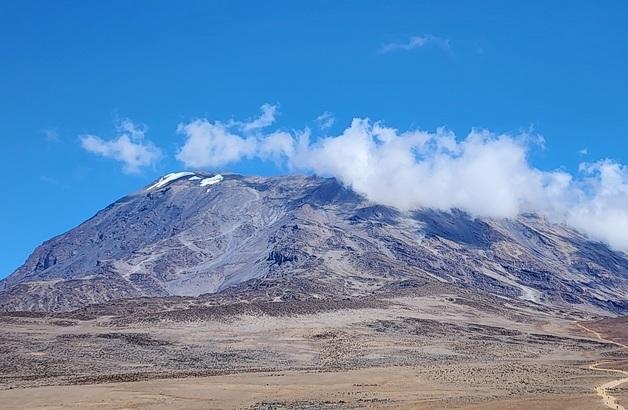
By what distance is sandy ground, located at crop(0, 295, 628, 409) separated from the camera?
173 ft

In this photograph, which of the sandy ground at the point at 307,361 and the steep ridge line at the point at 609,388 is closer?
the steep ridge line at the point at 609,388

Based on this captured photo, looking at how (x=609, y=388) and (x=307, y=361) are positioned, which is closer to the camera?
(x=609, y=388)

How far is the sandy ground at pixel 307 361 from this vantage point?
2072 inches

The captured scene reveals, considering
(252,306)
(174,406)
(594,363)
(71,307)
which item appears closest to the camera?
(174,406)

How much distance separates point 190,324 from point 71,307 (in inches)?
3248

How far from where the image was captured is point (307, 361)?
88.4m

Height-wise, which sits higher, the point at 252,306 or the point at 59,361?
the point at 252,306

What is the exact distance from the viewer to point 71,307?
641ft

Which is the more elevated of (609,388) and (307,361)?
(307,361)

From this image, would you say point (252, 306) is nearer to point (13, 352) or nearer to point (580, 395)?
point (13, 352)

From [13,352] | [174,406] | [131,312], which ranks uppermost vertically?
[131,312]

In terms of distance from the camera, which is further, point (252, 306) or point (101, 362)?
point (252, 306)

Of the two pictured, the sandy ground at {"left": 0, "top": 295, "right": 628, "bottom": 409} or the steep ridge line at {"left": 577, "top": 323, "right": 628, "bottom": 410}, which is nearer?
the steep ridge line at {"left": 577, "top": 323, "right": 628, "bottom": 410}

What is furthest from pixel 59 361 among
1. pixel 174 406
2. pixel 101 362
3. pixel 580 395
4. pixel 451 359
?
pixel 580 395
